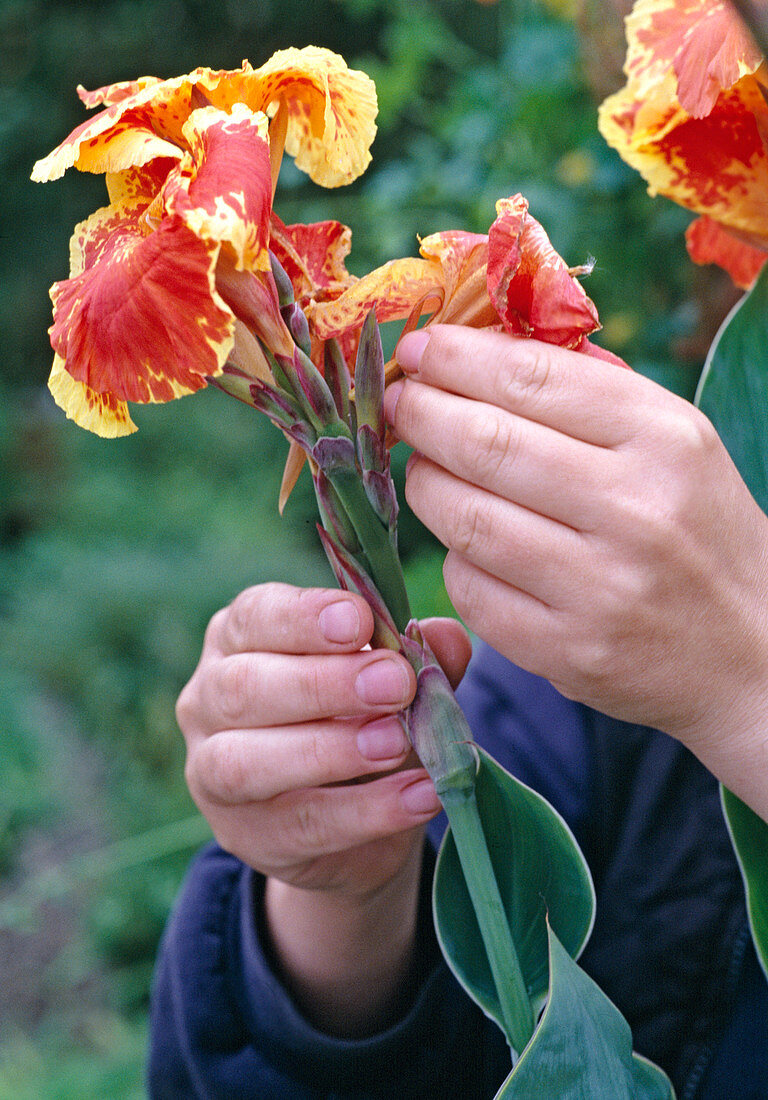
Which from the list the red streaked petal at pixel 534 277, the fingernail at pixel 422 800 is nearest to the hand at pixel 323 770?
the fingernail at pixel 422 800

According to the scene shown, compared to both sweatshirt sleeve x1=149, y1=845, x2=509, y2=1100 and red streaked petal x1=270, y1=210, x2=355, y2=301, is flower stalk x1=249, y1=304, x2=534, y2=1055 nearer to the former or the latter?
red streaked petal x1=270, y1=210, x2=355, y2=301

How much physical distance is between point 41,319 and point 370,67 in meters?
1.21

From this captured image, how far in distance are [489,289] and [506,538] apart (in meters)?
0.07

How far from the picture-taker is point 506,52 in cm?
102

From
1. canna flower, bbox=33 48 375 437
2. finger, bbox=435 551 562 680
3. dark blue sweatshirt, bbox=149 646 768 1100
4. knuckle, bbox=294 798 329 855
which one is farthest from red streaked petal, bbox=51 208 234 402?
dark blue sweatshirt, bbox=149 646 768 1100

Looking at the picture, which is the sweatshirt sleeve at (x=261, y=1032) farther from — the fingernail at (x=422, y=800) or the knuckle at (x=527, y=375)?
the knuckle at (x=527, y=375)

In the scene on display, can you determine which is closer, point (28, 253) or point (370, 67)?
point (370, 67)

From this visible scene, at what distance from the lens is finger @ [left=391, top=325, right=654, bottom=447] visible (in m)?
0.26

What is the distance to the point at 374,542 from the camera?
27 centimetres

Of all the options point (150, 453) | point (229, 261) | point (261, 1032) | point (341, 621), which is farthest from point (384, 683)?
point (150, 453)

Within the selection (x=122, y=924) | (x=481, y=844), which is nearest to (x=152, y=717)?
(x=122, y=924)

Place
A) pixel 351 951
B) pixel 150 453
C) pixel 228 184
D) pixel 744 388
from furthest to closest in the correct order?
1. pixel 150 453
2. pixel 351 951
3. pixel 744 388
4. pixel 228 184

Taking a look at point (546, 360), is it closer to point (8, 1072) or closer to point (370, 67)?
point (370, 67)

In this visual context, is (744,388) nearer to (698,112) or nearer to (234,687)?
(698,112)
